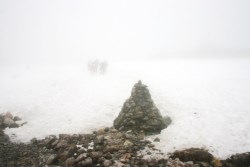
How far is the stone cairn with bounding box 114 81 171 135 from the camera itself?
48.9 feet

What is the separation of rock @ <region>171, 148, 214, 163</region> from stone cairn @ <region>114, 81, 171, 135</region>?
10.6ft

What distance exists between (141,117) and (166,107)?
13.5ft

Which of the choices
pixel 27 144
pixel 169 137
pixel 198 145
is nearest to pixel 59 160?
pixel 27 144

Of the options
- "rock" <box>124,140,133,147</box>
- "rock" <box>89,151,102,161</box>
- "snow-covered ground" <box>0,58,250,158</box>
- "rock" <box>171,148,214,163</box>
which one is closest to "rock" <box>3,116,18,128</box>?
"snow-covered ground" <box>0,58,250,158</box>

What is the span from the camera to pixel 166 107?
18.7 metres

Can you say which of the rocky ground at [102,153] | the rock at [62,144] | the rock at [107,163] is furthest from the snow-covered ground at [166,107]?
the rock at [107,163]

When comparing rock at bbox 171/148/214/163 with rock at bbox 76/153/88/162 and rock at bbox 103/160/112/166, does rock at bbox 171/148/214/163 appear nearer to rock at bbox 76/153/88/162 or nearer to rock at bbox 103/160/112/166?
rock at bbox 103/160/112/166

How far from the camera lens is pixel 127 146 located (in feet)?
42.4

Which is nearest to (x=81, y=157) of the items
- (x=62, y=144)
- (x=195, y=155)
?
(x=62, y=144)

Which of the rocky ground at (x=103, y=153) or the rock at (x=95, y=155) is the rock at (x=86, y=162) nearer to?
the rocky ground at (x=103, y=153)

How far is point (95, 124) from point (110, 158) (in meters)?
5.63

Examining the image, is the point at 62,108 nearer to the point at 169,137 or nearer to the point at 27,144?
the point at 27,144

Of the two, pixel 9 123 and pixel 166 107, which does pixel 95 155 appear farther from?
pixel 9 123

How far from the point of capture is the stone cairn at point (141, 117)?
14.9 meters
